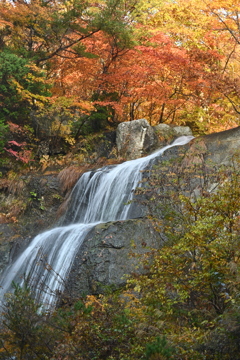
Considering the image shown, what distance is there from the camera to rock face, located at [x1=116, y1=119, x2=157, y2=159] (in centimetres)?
1459

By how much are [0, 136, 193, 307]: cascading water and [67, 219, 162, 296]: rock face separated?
39 cm

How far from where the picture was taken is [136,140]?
48.2 ft

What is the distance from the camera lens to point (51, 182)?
13.5 m

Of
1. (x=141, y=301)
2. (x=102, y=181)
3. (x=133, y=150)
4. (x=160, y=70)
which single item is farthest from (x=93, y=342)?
(x=160, y=70)

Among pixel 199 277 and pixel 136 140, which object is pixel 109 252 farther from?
pixel 136 140

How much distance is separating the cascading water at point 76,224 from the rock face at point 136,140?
2.39m

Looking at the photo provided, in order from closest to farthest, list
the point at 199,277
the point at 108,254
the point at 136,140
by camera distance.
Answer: the point at 199,277
the point at 108,254
the point at 136,140

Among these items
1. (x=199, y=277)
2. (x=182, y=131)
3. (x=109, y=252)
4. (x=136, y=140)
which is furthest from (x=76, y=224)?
(x=199, y=277)

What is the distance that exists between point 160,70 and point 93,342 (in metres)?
12.1

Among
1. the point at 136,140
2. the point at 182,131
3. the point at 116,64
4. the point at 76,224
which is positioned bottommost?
the point at 76,224

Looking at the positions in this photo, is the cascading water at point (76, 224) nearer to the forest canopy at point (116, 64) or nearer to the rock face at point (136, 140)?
the rock face at point (136, 140)

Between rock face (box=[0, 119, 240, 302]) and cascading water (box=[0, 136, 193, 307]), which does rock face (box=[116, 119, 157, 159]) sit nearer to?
rock face (box=[0, 119, 240, 302])

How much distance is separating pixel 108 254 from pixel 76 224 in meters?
3.21

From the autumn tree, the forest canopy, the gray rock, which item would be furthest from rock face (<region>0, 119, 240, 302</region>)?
the forest canopy
